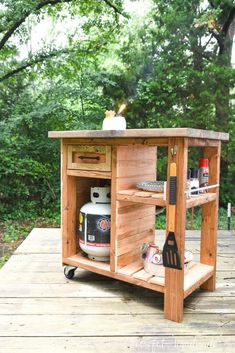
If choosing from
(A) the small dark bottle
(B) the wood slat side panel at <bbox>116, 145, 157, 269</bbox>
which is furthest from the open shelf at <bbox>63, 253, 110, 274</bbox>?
(A) the small dark bottle

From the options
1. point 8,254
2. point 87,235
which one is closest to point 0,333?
point 87,235

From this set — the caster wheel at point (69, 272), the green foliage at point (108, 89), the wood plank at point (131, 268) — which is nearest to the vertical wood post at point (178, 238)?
the wood plank at point (131, 268)

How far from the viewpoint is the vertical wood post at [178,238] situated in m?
1.49

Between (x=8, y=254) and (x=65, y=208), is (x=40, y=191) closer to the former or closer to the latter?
(x=8, y=254)

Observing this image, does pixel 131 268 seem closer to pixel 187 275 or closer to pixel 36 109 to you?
pixel 187 275

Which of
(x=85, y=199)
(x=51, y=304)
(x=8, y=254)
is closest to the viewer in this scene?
(x=51, y=304)

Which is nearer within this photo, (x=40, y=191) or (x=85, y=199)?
(x=85, y=199)

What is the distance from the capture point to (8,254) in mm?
3156

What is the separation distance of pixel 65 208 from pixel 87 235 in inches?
9.0

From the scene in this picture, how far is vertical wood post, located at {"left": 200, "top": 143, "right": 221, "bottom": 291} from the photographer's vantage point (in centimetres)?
187

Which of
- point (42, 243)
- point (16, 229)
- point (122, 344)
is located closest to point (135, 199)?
point (122, 344)

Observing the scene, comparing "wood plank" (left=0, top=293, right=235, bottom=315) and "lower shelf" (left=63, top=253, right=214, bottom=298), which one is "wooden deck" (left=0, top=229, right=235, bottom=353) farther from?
"lower shelf" (left=63, top=253, right=214, bottom=298)

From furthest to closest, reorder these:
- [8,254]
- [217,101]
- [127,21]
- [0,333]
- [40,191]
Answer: [127,21] → [40,191] → [217,101] → [8,254] → [0,333]

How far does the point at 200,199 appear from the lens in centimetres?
167
